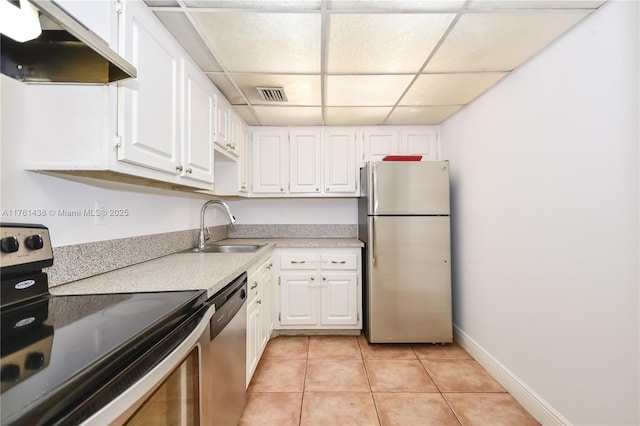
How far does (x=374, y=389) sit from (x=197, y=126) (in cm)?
213

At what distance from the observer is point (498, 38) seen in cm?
154

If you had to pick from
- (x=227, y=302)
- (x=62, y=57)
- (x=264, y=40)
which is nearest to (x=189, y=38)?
(x=264, y=40)

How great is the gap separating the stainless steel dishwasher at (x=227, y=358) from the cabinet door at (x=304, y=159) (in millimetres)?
1557

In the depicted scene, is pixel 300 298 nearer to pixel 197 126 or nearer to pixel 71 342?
pixel 197 126

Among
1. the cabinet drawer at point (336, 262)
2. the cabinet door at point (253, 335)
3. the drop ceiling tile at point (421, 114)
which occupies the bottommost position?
the cabinet door at point (253, 335)

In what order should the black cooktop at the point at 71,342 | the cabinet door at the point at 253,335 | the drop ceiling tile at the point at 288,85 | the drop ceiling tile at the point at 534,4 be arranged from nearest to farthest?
the black cooktop at the point at 71,342 → the drop ceiling tile at the point at 534,4 → the cabinet door at the point at 253,335 → the drop ceiling tile at the point at 288,85

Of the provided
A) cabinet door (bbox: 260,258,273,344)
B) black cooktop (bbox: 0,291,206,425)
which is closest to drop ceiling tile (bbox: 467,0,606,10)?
black cooktop (bbox: 0,291,206,425)

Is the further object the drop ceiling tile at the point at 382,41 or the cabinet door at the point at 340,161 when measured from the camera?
the cabinet door at the point at 340,161

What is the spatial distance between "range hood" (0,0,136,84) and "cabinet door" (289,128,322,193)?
208 cm

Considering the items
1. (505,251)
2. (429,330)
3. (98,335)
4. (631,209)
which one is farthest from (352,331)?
(98,335)

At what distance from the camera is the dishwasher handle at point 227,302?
118cm

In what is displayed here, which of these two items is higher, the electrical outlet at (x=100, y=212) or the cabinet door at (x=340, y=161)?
the cabinet door at (x=340, y=161)

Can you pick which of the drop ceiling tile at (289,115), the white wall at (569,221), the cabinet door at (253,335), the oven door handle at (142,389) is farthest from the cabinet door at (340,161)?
the oven door handle at (142,389)

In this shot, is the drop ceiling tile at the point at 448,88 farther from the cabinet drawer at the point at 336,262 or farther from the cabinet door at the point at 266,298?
the cabinet door at the point at 266,298
